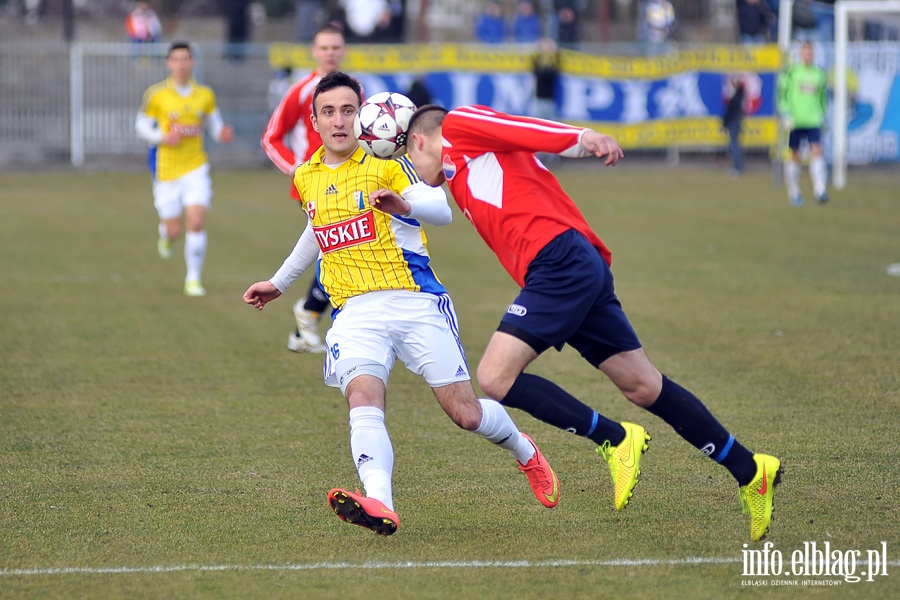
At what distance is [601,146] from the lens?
4.55 meters

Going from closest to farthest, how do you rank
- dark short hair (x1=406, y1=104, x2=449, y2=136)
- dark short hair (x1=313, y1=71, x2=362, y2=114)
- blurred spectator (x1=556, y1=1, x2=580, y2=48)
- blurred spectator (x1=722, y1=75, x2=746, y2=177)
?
dark short hair (x1=406, y1=104, x2=449, y2=136)
dark short hair (x1=313, y1=71, x2=362, y2=114)
blurred spectator (x1=722, y1=75, x2=746, y2=177)
blurred spectator (x1=556, y1=1, x2=580, y2=48)

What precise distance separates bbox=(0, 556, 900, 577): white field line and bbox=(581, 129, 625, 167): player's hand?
147cm

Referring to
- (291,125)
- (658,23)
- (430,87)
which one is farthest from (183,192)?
(658,23)

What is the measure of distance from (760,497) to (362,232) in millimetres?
1943

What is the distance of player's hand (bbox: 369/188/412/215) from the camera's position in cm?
482

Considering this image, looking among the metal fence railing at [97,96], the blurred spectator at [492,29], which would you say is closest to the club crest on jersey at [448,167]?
the metal fence railing at [97,96]

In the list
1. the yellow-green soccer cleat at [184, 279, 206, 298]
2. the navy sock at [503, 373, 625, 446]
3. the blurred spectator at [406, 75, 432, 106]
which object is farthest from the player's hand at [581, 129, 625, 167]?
the blurred spectator at [406, 75, 432, 106]

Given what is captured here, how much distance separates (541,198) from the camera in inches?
199

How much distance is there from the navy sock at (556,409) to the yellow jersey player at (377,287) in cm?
18

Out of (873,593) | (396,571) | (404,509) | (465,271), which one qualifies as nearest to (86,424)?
(404,509)

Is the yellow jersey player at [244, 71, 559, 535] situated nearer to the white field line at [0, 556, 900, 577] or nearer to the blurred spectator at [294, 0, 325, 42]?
the white field line at [0, 556, 900, 577]

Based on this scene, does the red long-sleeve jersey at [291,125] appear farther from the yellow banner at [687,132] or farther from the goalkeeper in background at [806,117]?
the yellow banner at [687,132]

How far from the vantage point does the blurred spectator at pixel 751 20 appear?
28.0 m

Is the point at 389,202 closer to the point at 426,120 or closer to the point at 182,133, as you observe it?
the point at 426,120
